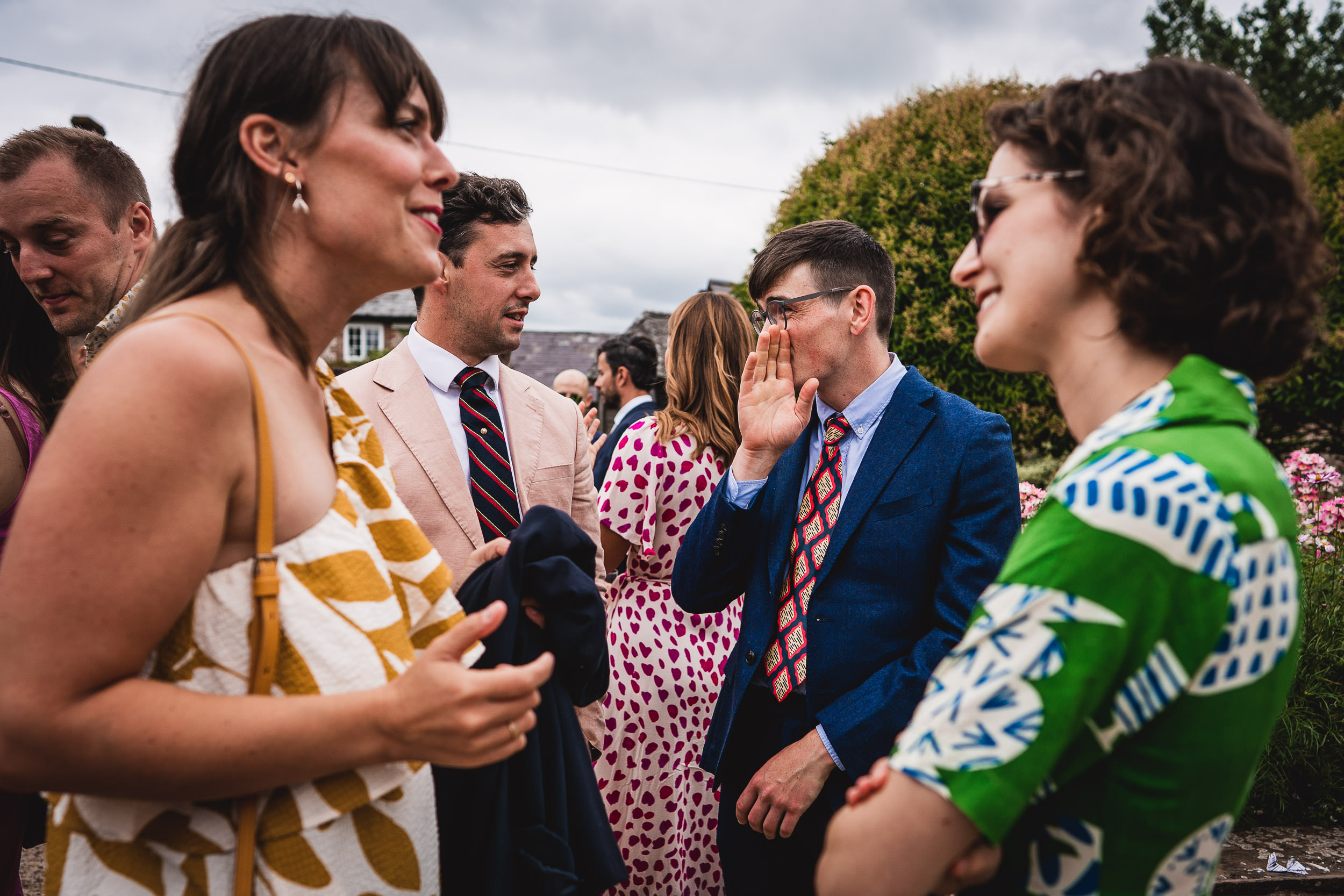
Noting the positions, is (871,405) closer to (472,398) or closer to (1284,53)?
(472,398)

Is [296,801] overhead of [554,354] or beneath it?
beneath

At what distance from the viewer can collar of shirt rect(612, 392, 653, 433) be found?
6449 mm

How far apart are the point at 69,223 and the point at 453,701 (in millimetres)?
2309

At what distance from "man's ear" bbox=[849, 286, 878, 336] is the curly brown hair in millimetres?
1495

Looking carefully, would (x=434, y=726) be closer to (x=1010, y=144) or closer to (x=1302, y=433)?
(x=1010, y=144)

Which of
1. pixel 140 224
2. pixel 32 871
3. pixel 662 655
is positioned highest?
pixel 140 224

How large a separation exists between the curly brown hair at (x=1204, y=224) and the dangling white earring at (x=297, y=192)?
1.35m

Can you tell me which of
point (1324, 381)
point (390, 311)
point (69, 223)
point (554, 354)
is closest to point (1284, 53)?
point (1324, 381)

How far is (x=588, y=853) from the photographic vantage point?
1725 millimetres

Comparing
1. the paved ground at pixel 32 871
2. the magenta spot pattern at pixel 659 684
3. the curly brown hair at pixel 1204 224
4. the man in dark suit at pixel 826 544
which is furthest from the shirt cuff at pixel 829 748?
the paved ground at pixel 32 871

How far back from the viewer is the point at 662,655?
11.4ft

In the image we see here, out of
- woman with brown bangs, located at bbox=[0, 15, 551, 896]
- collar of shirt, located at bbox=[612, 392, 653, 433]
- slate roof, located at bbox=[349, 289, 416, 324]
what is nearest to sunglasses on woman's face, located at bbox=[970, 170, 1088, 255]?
woman with brown bangs, located at bbox=[0, 15, 551, 896]

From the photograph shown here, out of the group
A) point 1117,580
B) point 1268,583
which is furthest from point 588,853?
point 1268,583

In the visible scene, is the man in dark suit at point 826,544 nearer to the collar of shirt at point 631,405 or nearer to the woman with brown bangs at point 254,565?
the woman with brown bangs at point 254,565
